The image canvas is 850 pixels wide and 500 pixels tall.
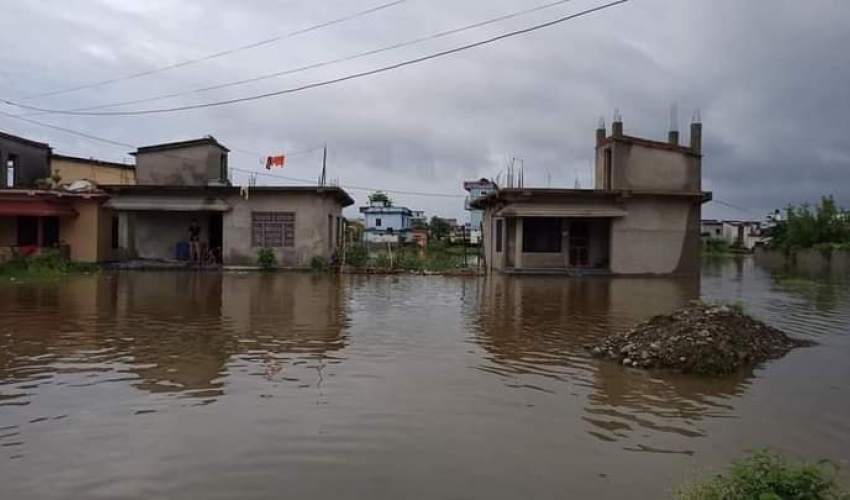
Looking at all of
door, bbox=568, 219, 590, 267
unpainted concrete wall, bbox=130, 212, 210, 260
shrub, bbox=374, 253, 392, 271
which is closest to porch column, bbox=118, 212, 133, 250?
unpainted concrete wall, bbox=130, 212, 210, 260

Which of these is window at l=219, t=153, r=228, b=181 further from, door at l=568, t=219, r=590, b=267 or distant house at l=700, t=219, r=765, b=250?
distant house at l=700, t=219, r=765, b=250

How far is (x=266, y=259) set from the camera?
26.9 m

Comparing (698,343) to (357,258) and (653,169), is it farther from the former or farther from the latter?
(653,169)

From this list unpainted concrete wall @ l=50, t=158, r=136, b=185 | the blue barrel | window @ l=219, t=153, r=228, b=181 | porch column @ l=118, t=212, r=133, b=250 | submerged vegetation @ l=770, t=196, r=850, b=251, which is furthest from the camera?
submerged vegetation @ l=770, t=196, r=850, b=251

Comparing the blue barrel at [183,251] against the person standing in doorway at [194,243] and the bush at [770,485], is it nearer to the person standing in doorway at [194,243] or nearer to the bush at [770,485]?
the person standing in doorway at [194,243]

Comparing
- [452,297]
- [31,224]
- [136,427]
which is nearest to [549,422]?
[136,427]

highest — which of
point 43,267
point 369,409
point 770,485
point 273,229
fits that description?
point 273,229

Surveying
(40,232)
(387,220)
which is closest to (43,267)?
(40,232)

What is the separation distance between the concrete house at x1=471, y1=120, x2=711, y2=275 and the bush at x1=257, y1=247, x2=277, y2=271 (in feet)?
31.0

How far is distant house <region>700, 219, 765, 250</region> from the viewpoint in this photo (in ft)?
255

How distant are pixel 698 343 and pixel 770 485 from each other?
5316 mm

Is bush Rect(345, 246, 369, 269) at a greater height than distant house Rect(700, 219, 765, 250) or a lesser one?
lesser

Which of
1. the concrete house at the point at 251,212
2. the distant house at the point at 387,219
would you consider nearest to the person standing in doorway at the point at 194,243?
the concrete house at the point at 251,212

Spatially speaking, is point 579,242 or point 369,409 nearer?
point 369,409
